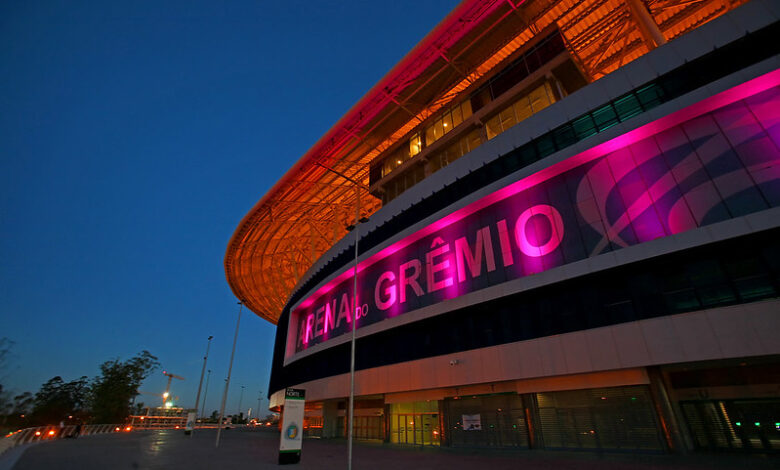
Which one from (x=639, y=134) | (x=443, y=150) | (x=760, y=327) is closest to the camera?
(x=760, y=327)

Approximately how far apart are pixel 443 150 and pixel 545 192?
44.5 ft

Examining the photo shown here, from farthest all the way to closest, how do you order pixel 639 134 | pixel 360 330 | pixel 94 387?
pixel 94 387, pixel 360 330, pixel 639 134

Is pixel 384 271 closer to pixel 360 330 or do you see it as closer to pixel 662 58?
pixel 360 330

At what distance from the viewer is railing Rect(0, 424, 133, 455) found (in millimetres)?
18125

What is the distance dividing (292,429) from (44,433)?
28989mm

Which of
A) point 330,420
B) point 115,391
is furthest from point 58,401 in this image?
point 330,420

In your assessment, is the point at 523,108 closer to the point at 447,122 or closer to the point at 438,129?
the point at 447,122

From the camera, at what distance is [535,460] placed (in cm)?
1507

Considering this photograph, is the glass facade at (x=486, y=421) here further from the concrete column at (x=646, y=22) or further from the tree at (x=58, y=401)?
the tree at (x=58, y=401)

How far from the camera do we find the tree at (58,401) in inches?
2315

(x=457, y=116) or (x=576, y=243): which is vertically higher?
(x=457, y=116)

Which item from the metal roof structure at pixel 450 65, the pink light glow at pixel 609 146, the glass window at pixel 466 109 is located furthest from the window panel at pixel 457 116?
the pink light glow at pixel 609 146

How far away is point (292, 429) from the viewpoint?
52.0 ft

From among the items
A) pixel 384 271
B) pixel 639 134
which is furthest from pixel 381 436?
pixel 639 134
